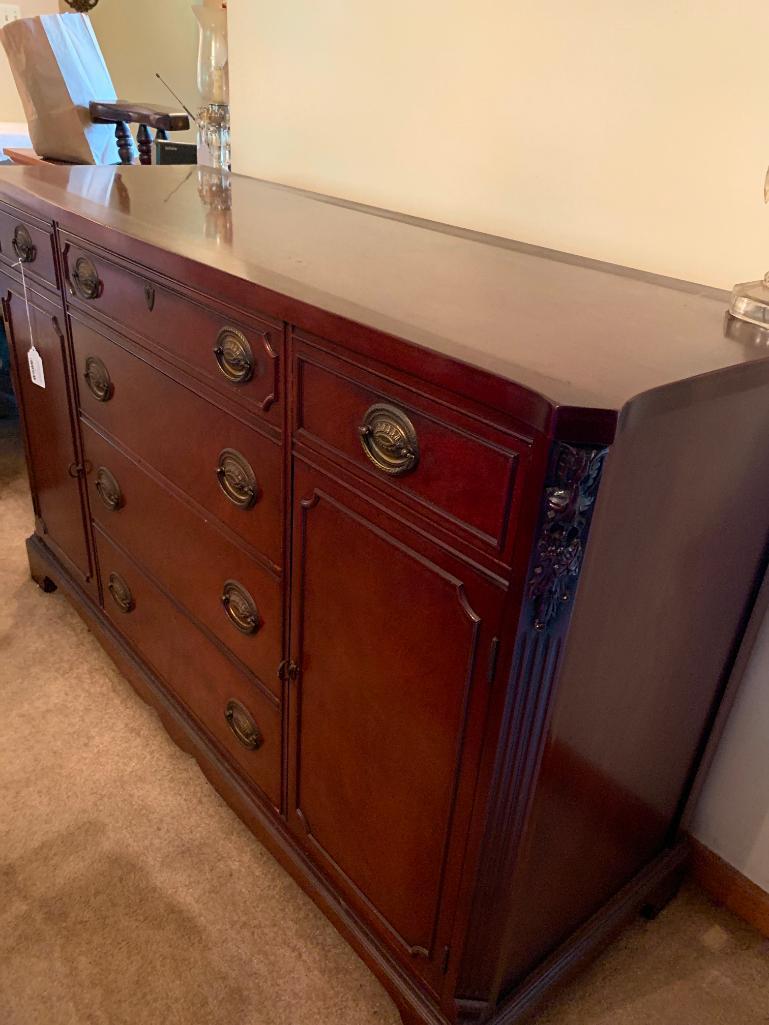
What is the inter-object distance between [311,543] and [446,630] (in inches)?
9.2

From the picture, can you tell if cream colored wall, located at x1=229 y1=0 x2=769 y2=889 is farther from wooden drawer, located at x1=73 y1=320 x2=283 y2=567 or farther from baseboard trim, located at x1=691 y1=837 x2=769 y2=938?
wooden drawer, located at x1=73 y1=320 x2=283 y2=567

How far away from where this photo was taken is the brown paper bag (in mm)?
2258

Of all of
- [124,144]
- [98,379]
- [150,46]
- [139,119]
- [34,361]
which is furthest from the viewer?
[150,46]

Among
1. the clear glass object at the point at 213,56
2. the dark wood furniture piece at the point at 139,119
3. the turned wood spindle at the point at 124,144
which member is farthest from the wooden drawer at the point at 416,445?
the turned wood spindle at the point at 124,144

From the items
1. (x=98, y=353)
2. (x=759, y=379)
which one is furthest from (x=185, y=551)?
(x=759, y=379)

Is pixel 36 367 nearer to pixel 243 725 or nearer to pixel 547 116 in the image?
pixel 243 725

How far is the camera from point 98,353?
4.24ft

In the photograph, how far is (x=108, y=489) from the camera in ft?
4.62

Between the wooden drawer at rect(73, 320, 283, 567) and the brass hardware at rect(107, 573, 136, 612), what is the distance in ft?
1.04

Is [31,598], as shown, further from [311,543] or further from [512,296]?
[512,296]

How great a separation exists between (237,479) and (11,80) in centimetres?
367

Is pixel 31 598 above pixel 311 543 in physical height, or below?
below

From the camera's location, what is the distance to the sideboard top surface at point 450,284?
666 millimetres

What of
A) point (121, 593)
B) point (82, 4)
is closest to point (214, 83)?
point (121, 593)
